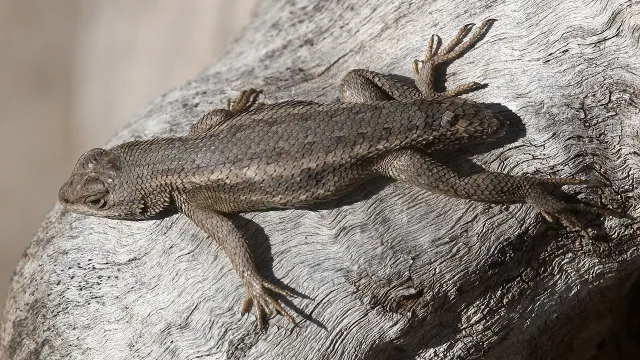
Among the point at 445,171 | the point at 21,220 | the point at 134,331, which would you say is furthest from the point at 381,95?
the point at 21,220

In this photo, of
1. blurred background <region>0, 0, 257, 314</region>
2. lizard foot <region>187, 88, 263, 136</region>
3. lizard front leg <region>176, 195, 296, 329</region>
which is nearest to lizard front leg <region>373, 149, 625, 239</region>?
lizard front leg <region>176, 195, 296, 329</region>

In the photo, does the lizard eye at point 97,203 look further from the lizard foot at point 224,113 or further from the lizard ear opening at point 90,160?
the lizard foot at point 224,113

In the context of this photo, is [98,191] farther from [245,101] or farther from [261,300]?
[261,300]

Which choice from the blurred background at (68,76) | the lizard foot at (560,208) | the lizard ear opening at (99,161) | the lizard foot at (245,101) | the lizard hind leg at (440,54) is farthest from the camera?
the blurred background at (68,76)

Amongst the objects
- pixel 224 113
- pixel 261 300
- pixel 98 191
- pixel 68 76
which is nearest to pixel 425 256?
pixel 261 300

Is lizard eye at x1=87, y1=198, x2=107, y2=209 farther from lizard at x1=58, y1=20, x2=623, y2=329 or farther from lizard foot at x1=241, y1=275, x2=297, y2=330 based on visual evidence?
lizard foot at x1=241, y1=275, x2=297, y2=330

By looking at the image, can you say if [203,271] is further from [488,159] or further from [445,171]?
[488,159]

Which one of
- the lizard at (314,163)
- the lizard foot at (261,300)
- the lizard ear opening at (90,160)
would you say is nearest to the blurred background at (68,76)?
the lizard ear opening at (90,160)
